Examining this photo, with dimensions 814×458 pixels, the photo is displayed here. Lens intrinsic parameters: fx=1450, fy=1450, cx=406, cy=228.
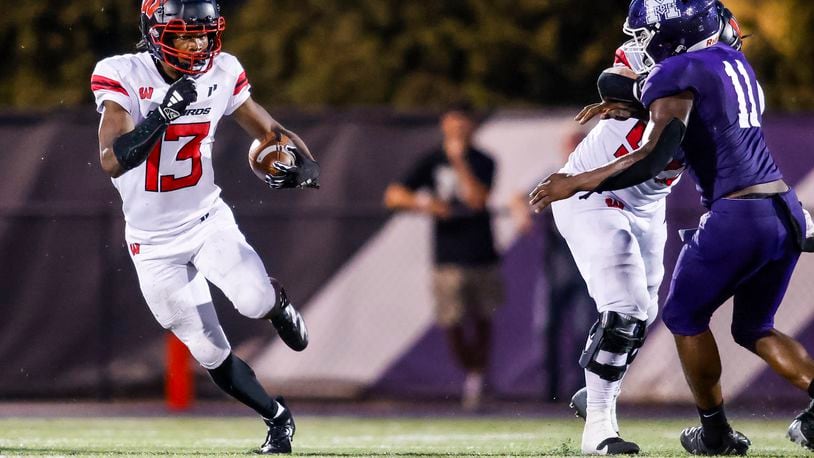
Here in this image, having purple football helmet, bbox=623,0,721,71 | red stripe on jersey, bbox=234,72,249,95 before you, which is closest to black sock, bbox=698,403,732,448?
purple football helmet, bbox=623,0,721,71

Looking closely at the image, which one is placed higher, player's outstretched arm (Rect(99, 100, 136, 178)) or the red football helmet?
the red football helmet

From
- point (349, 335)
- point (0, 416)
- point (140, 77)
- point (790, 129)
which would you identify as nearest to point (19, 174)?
point (0, 416)

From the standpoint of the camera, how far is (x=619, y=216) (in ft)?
18.5

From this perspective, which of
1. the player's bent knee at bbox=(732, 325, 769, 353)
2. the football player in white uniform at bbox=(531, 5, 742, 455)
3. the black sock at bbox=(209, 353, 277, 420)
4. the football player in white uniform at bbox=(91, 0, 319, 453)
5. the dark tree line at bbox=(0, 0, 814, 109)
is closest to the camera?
the player's bent knee at bbox=(732, 325, 769, 353)

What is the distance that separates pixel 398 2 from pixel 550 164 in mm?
2584

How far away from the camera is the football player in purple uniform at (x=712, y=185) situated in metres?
5.11

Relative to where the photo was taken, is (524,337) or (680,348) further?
(524,337)

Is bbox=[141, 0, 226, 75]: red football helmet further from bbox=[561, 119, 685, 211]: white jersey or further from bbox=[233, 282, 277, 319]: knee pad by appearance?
bbox=[561, 119, 685, 211]: white jersey

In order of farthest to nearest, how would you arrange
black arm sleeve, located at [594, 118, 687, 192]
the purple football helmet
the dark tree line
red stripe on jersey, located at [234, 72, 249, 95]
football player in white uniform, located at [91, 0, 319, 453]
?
1. the dark tree line
2. red stripe on jersey, located at [234, 72, 249, 95]
3. football player in white uniform, located at [91, 0, 319, 453]
4. the purple football helmet
5. black arm sleeve, located at [594, 118, 687, 192]

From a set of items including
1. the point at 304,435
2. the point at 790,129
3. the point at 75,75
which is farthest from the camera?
the point at 75,75

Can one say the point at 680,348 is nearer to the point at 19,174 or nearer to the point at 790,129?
the point at 790,129

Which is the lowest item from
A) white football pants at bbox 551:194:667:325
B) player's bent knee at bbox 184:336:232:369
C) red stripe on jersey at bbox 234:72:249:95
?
player's bent knee at bbox 184:336:232:369

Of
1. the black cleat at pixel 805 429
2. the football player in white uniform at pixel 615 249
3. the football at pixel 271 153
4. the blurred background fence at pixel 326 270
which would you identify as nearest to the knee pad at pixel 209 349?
the football at pixel 271 153

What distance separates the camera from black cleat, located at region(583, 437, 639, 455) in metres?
5.43
